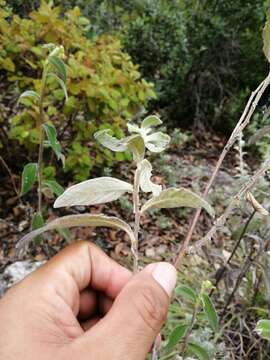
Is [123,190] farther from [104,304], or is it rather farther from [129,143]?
[104,304]

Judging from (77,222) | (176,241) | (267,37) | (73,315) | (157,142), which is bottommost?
(176,241)

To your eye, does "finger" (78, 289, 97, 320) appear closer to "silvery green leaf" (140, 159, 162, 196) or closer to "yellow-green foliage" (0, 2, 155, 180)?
"silvery green leaf" (140, 159, 162, 196)

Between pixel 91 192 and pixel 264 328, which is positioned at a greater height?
pixel 91 192

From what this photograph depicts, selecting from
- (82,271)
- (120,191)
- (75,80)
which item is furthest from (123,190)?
(75,80)

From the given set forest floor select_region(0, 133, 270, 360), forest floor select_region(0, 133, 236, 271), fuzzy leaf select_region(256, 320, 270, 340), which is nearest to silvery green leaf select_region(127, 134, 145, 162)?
fuzzy leaf select_region(256, 320, 270, 340)

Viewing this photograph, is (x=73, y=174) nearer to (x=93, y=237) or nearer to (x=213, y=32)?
(x=93, y=237)
